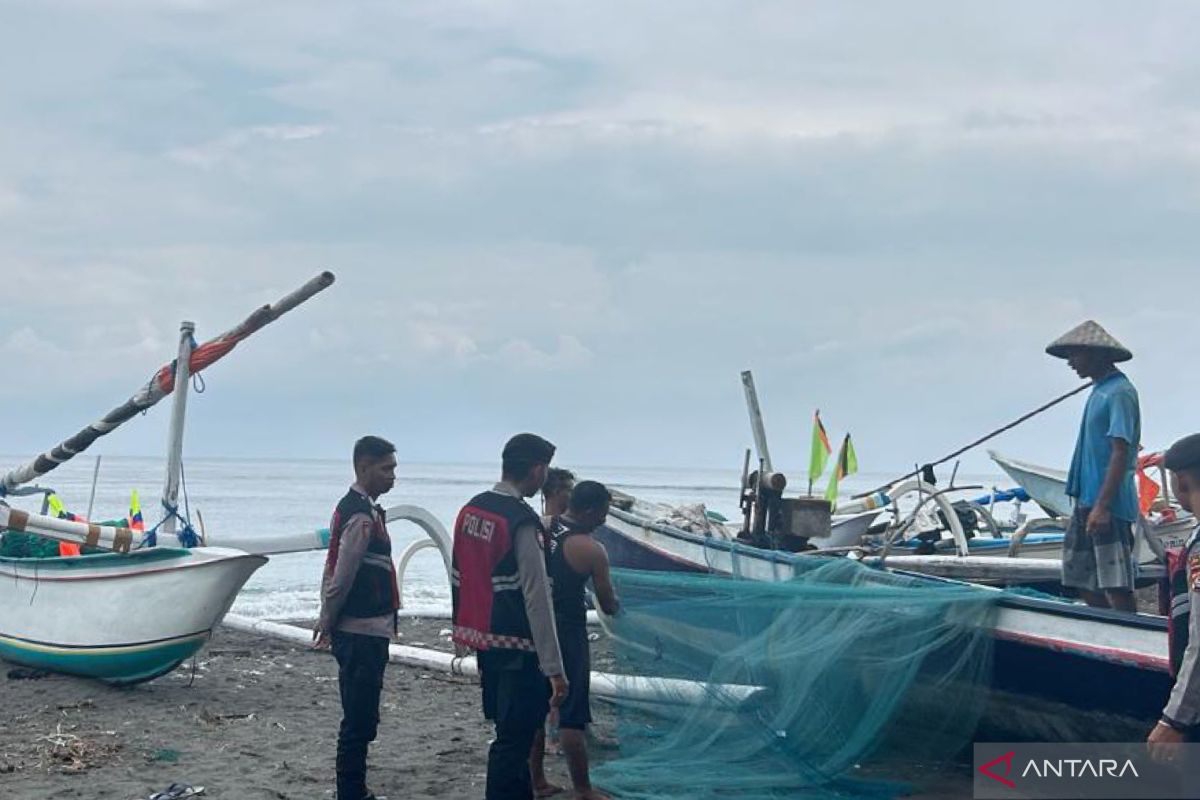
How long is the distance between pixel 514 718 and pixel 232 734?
153 inches

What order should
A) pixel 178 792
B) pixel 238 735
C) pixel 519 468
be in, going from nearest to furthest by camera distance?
pixel 519 468 → pixel 178 792 → pixel 238 735

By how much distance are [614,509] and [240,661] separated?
12.7 feet

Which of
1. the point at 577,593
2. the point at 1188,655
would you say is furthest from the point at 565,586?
the point at 1188,655

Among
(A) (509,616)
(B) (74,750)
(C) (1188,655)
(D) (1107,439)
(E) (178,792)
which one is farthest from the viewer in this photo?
(B) (74,750)

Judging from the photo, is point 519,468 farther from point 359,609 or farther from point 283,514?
point 283,514

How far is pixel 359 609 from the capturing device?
6.70m

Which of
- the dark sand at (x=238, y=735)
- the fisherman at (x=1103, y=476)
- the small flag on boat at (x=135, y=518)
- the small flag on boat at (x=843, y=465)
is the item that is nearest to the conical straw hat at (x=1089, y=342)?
the fisherman at (x=1103, y=476)

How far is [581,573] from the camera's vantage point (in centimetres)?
687

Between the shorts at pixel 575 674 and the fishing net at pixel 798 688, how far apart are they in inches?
18.9

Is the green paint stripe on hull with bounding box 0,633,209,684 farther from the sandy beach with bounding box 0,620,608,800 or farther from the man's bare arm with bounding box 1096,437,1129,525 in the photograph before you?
the man's bare arm with bounding box 1096,437,1129,525

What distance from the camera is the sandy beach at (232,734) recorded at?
25.2ft

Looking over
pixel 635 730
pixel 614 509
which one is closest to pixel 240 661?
pixel 614 509

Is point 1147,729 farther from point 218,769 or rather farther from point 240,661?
point 240,661

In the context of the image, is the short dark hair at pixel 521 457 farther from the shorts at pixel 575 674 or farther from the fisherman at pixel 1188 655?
the fisherman at pixel 1188 655
